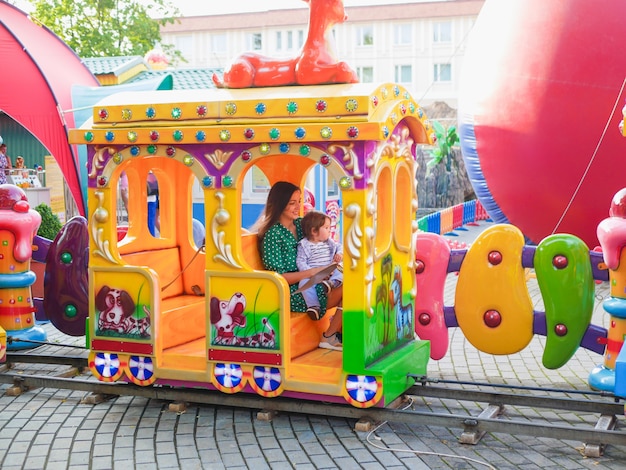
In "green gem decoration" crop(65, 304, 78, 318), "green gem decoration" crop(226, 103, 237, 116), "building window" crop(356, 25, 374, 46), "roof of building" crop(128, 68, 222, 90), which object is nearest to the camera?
"green gem decoration" crop(226, 103, 237, 116)

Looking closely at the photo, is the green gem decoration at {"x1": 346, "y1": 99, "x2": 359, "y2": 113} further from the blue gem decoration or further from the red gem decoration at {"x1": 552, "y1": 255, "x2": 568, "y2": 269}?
the red gem decoration at {"x1": 552, "y1": 255, "x2": 568, "y2": 269}

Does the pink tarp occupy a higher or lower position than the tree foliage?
lower

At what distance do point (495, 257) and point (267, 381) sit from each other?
77.0 inches

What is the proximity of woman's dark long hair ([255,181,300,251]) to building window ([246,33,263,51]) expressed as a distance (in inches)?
1811

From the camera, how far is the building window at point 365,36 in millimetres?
47938

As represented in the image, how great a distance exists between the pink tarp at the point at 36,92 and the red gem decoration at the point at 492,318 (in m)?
9.50

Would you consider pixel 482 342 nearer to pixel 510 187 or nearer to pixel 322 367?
pixel 322 367

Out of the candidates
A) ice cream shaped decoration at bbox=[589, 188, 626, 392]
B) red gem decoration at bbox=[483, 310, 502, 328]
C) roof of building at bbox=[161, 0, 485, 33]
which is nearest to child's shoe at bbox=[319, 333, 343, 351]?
red gem decoration at bbox=[483, 310, 502, 328]

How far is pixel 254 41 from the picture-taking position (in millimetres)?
51156

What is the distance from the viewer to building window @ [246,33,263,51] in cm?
5084

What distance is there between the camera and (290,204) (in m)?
5.98

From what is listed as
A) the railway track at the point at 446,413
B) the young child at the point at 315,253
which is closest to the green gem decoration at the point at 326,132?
the young child at the point at 315,253

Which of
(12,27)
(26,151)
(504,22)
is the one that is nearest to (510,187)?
(504,22)

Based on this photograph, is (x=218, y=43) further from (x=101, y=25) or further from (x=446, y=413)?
(x=446, y=413)
